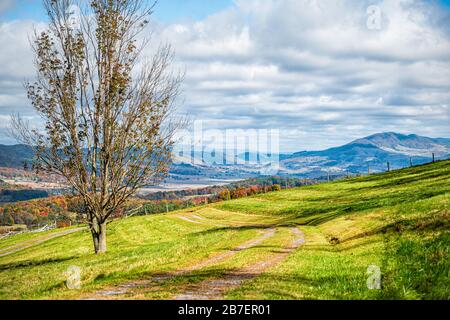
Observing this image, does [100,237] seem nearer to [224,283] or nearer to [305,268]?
[224,283]

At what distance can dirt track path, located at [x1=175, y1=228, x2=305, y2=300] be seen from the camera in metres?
13.9

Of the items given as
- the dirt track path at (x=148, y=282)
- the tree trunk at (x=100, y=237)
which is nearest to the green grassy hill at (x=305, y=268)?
the dirt track path at (x=148, y=282)

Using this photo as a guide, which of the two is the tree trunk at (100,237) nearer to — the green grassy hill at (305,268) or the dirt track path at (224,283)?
the green grassy hill at (305,268)

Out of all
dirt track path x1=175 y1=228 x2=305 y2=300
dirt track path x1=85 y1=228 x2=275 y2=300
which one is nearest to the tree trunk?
dirt track path x1=85 y1=228 x2=275 y2=300

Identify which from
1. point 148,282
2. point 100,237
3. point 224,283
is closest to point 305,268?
point 224,283

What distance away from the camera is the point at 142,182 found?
32219mm

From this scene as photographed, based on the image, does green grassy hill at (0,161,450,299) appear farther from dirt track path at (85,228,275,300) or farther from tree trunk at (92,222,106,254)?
tree trunk at (92,222,106,254)

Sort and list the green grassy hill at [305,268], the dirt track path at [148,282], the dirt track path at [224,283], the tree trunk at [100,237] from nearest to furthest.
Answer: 1. the dirt track path at [224,283]
2. the green grassy hill at [305,268]
3. the dirt track path at [148,282]
4. the tree trunk at [100,237]

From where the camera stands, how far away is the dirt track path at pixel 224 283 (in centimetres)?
1391

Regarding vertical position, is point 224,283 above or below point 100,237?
above

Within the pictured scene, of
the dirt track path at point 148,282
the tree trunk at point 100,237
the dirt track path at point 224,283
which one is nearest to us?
the dirt track path at point 224,283

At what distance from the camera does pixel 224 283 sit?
16203 mm
